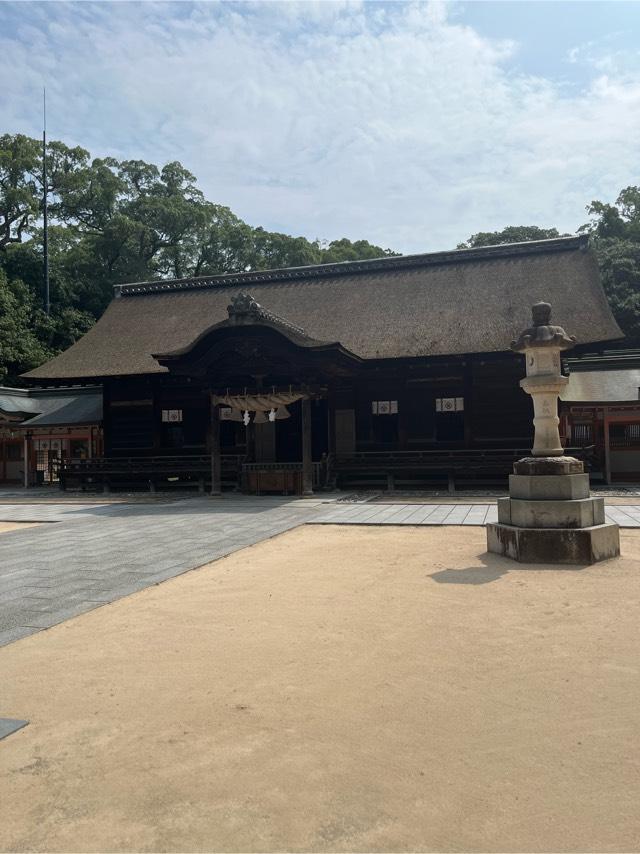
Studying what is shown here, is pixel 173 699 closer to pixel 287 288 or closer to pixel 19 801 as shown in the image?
→ pixel 19 801

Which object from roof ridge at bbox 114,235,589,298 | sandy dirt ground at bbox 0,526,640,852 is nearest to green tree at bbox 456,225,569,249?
roof ridge at bbox 114,235,589,298

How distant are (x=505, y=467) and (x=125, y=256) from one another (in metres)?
31.2

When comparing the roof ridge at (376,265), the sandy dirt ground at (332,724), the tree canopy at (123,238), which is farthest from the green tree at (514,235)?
the sandy dirt ground at (332,724)

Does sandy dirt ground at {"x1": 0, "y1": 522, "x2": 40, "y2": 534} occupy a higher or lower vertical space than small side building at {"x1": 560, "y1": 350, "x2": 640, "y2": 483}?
lower

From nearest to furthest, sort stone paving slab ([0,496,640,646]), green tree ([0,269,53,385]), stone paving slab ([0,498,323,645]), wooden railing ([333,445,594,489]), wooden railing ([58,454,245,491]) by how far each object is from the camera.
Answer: stone paving slab ([0,498,323,645]) → stone paving slab ([0,496,640,646]) → wooden railing ([333,445,594,489]) → wooden railing ([58,454,245,491]) → green tree ([0,269,53,385])

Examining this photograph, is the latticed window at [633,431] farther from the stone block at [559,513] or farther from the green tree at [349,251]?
the green tree at [349,251]

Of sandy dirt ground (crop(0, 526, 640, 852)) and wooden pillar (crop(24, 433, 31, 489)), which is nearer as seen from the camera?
sandy dirt ground (crop(0, 526, 640, 852))

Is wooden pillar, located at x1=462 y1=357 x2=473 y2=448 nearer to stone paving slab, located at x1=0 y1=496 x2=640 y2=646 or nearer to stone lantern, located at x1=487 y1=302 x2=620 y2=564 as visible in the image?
stone paving slab, located at x1=0 y1=496 x2=640 y2=646

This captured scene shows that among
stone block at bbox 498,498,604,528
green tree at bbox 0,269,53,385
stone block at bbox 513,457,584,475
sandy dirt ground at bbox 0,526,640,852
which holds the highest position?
green tree at bbox 0,269,53,385

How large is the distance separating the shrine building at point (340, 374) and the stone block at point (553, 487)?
8.03 meters

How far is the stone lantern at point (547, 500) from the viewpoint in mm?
6707

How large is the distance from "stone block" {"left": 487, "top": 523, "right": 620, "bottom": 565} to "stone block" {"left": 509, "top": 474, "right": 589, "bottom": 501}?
1.41 ft

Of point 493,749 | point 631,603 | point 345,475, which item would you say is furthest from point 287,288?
point 493,749

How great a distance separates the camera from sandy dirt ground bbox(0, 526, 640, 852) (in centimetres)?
223
